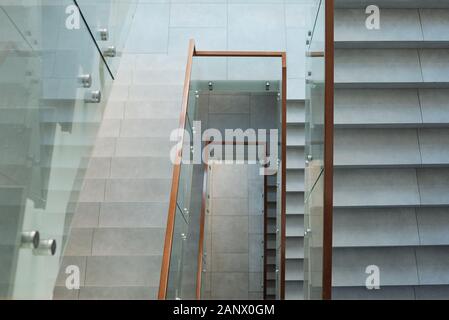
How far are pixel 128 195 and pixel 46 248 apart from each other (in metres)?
2.60

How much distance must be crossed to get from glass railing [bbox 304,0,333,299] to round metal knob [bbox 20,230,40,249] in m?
1.27

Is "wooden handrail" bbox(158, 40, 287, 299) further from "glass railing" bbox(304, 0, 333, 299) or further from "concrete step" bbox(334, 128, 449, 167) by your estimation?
"concrete step" bbox(334, 128, 449, 167)

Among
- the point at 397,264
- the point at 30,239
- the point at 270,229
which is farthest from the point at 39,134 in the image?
the point at 270,229

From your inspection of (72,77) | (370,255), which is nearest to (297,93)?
(370,255)

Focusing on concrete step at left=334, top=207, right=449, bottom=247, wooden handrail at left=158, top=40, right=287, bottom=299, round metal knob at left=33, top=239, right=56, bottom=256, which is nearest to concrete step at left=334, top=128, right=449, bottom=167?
concrete step at left=334, top=207, right=449, bottom=247

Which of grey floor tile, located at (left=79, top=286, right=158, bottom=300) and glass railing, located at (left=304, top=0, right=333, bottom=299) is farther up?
glass railing, located at (left=304, top=0, right=333, bottom=299)

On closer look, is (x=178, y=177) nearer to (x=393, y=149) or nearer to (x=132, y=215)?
(x=132, y=215)

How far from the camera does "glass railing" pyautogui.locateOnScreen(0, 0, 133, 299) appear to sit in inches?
74.1

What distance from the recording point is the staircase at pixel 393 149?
3.11 m

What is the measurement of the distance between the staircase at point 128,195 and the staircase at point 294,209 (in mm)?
1418

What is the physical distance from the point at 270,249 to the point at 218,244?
92cm

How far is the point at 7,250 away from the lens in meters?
1.83

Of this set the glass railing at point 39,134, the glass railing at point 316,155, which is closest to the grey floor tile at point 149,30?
the glass railing at point 316,155

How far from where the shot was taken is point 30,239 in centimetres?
205
